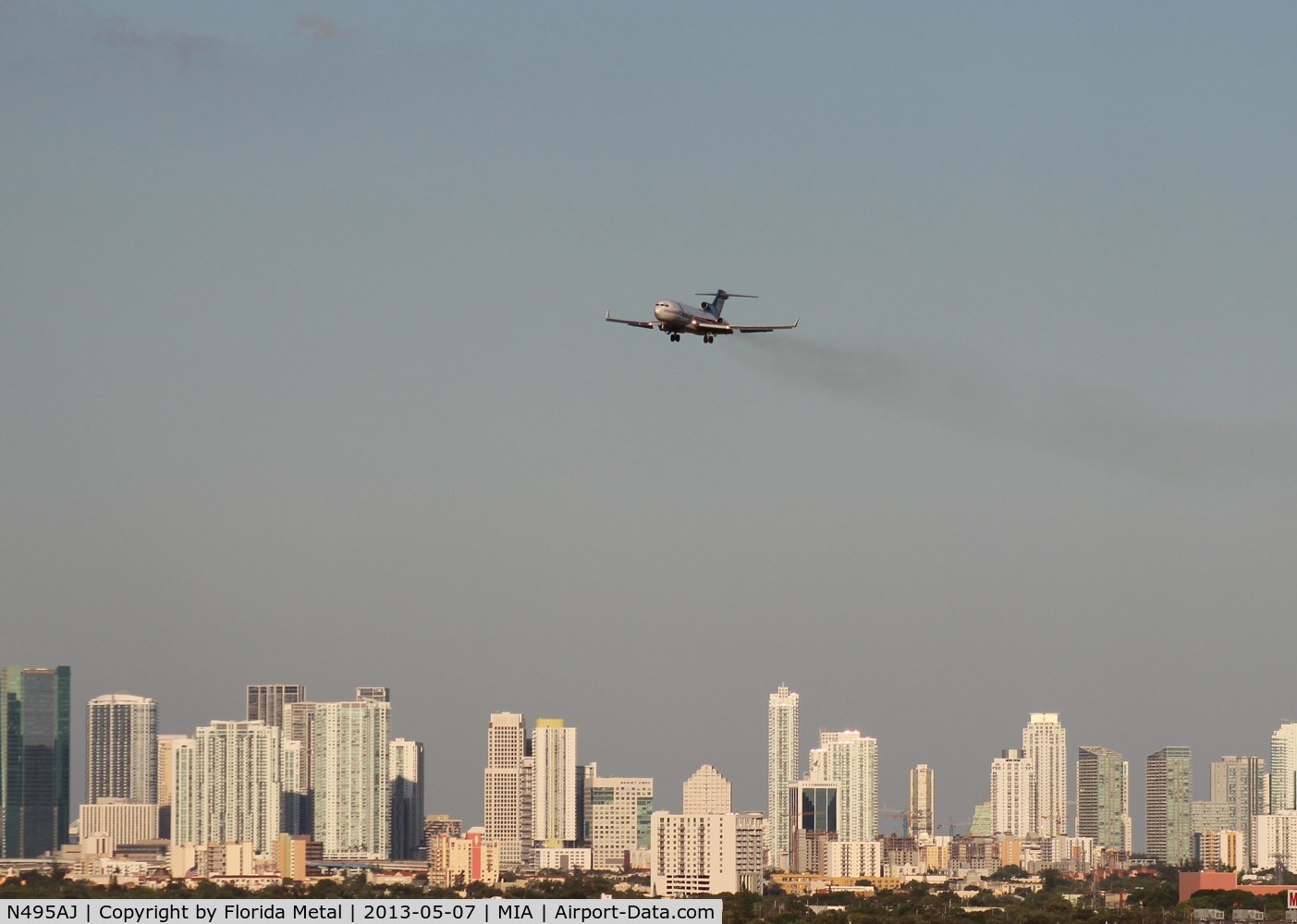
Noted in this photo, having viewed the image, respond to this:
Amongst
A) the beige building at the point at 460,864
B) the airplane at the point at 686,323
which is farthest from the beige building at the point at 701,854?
the airplane at the point at 686,323

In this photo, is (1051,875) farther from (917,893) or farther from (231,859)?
(231,859)

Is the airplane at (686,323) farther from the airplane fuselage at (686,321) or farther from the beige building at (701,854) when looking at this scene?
the beige building at (701,854)

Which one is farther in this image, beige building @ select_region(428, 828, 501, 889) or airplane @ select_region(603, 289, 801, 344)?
beige building @ select_region(428, 828, 501, 889)

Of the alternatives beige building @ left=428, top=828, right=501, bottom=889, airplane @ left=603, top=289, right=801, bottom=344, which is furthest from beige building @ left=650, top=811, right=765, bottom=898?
airplane @ left=603, top=289, right=801, bottom=344

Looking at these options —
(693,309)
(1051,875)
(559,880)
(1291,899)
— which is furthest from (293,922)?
(1051,875)
